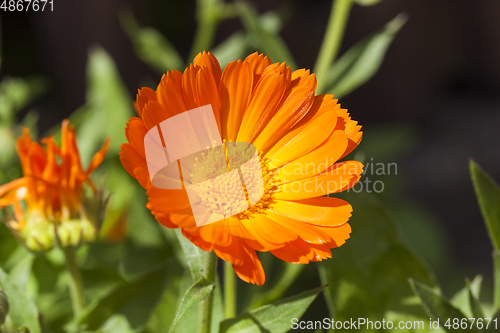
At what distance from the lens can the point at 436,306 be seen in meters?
0.48

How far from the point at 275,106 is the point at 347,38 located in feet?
5.22

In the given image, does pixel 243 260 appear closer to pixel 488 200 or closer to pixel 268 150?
pixel 268 150

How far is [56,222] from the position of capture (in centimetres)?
54

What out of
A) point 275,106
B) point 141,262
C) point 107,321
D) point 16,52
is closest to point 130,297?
point 107,321

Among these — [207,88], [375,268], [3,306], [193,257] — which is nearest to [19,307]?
[3,306]

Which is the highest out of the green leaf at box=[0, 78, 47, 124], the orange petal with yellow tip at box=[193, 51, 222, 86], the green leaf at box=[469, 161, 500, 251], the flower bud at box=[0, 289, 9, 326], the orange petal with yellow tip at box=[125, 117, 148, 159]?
the green leaf at box=[0, 78, 47, 124]

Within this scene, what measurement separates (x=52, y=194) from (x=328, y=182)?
34 centimetres

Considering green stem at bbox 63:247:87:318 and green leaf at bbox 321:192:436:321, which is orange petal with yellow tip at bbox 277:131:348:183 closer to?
green leaf at bbox 321:192:436:321

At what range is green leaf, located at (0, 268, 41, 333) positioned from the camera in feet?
1.55

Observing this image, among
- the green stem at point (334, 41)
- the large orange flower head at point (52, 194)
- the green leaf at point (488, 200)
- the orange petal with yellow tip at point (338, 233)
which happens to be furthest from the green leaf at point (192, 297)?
the green stem at point (334, 41)

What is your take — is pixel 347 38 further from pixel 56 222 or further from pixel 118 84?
pixel 56 222

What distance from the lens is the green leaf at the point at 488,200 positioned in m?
0.56

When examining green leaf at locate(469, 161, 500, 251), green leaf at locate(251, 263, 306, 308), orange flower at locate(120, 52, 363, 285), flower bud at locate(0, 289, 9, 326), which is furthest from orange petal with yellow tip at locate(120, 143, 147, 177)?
green leaf at locate(469, 161, 500, 251)

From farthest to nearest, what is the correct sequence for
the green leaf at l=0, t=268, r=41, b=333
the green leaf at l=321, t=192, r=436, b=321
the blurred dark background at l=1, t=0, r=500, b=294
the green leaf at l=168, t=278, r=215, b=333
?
1. the blurred dark background at l=1, t=0, r=500, b=294
2. the green leaf at l=321, t=192, r=436, b=321
3. the green leaf at l=0, t=268, r=41, b=333
4. the green leaf at l=168, t=278, r=215, b=333
